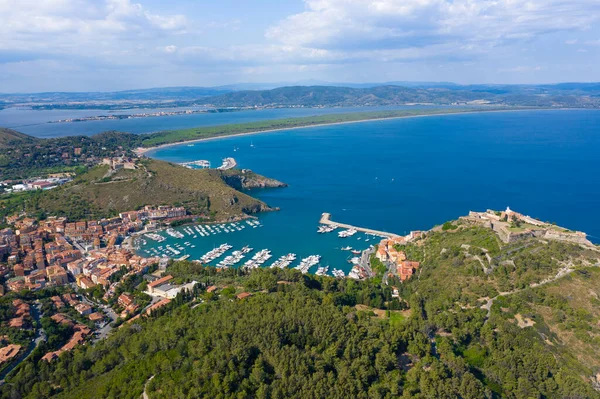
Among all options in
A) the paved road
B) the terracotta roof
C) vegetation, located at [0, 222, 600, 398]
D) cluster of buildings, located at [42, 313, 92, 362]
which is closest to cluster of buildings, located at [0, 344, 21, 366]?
the paved road

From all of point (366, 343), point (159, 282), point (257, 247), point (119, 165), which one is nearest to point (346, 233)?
point (257, 247)

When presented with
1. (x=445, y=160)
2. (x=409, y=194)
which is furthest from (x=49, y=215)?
(x=445, y=160)

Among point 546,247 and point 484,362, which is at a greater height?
point 546,247

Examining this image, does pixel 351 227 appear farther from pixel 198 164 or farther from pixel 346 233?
pixel 198 164

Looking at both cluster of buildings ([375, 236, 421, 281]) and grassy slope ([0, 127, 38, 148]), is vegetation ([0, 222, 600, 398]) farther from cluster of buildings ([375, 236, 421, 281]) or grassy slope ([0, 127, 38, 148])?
grassy slope ([0, 127, 38, 148])

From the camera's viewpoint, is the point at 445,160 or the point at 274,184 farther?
the point at 445,160

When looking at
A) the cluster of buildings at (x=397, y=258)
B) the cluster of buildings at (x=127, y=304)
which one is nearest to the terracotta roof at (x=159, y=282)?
the cluster of buildings at (x=127, y=304)

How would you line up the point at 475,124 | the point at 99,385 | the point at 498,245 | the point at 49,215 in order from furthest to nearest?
1. the point at 475,124
2. the point at 49,215
3. the point at 498,245
4. the point at 99,385

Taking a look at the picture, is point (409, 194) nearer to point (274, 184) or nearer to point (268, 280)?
point (274, 184)
